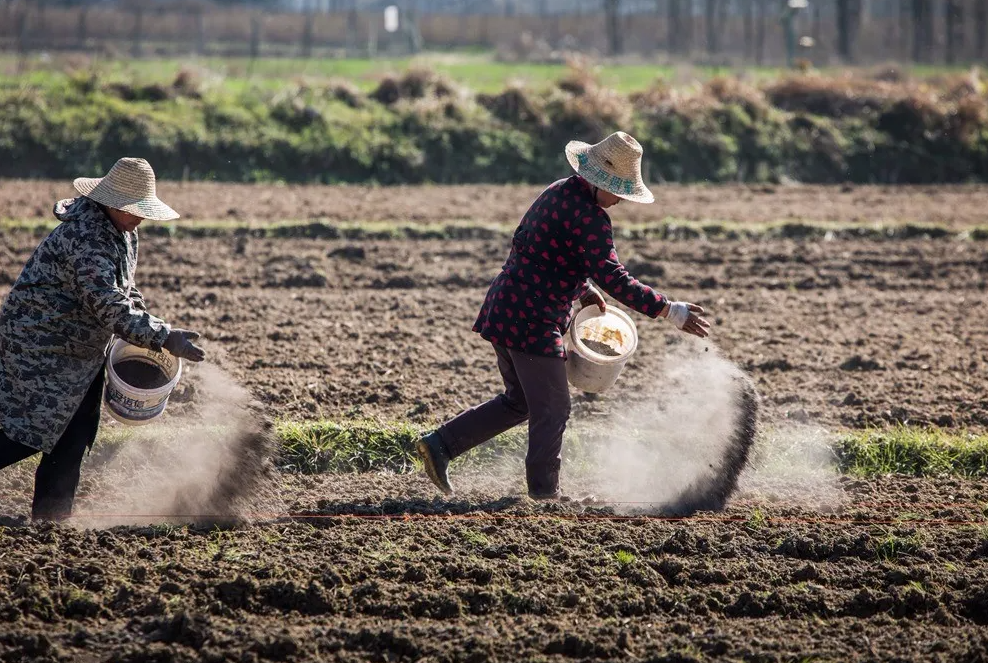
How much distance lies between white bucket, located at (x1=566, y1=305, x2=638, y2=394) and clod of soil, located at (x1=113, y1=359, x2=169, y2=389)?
2126mm

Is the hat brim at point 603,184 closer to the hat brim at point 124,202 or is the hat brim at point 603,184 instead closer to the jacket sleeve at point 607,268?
the jacket sleeve at point 607,268

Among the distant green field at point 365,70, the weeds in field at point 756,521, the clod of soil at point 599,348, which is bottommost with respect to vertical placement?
the weeds in field at point 756,521

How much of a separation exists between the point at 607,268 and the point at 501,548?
4.74 feet

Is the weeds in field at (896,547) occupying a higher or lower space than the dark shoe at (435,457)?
lower

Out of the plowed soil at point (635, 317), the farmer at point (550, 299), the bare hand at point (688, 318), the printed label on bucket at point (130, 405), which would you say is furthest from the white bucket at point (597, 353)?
the printed label on bucket at point (130, 405)

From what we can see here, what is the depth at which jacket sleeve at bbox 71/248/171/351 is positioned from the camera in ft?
16.6

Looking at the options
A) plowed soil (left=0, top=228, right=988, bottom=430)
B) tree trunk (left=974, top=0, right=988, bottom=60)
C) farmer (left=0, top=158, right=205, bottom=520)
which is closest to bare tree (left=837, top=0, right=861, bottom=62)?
tree trunk (left=974, top=0, right=988, bottom=60)

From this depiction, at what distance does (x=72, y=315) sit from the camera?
5.23 meters

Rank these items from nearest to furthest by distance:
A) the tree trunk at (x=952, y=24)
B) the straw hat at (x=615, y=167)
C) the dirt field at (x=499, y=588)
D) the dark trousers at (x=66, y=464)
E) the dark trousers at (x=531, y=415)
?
1. the dirt field at (x=499, y=588)
2. the dark trousers at (x=66, y=464)
3. the straw hat at (x=615, y=167)
4. the dark trousers at (x=531, y=415)
5. the tree trunk at (x=952, y=24)

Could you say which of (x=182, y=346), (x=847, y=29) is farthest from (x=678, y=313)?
(x=847, y=29)

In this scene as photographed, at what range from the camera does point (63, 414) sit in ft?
17.2

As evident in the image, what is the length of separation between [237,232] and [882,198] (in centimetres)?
901

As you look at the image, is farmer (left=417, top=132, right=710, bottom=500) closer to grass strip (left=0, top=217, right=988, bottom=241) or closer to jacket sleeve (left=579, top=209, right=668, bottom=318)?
jacket sleeve (left=579, top=209, right=668, bottom=318)

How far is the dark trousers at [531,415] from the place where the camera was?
5707 mm
